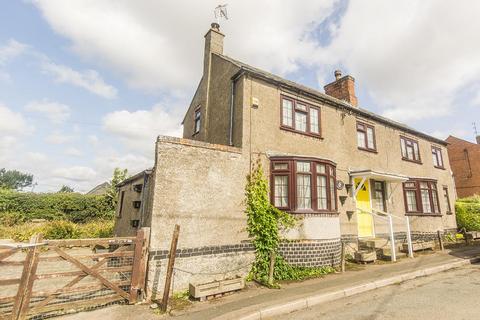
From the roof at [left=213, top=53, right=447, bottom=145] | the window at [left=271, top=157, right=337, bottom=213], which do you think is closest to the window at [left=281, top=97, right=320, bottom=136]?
the roof at [left=213, top=53, right=447, bottom=145]

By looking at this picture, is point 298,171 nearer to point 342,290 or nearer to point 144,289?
point 342,290

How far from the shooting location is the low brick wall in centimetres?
961

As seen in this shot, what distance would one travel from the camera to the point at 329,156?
12.6 meters

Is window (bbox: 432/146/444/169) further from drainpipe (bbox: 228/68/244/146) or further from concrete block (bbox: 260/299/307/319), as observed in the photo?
concrete block (bbox: 260/299/307/319)

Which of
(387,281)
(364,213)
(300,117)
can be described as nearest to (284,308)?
(387,281)

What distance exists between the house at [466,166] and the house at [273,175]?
14.9 m

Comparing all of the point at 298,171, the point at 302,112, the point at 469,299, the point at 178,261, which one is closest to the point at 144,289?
the point at 178,261

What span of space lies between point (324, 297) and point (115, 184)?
82.8ft

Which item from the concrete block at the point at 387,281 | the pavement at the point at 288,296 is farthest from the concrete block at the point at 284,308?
the concrete block at the point at 387,281

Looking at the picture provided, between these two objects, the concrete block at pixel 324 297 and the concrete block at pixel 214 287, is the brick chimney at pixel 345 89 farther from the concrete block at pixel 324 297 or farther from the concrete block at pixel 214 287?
the concrete block at pixel 214 287

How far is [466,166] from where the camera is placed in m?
28.5

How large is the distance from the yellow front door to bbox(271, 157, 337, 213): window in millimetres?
3799

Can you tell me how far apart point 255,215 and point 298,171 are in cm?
250

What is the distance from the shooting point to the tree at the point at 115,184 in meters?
25.5
